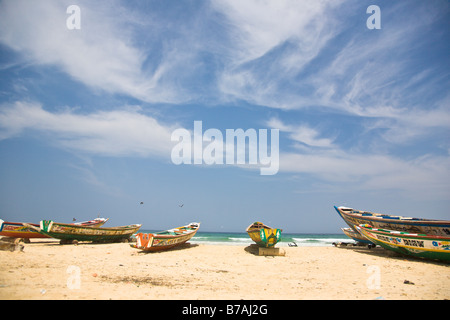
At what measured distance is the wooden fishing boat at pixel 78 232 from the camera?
684 inches

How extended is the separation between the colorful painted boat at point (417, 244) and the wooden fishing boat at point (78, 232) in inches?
826

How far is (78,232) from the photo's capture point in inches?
751

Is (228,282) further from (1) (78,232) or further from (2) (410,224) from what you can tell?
(1) (78,232)

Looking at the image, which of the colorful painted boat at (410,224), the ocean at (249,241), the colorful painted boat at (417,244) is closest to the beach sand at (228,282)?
the colorful painted boat at (417,244)

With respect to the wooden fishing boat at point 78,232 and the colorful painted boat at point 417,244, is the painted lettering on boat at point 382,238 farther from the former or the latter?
the wooden fishing boat at point 78,232

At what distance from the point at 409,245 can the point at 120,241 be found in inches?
895

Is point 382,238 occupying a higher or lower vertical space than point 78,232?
higher

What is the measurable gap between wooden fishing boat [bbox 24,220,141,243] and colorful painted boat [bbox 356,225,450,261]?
68.8 feet

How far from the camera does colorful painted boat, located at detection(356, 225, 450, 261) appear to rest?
12.2m

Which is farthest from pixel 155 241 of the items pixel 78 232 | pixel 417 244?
pixel 417 244

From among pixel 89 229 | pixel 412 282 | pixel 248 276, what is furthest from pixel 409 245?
pixel 89 229

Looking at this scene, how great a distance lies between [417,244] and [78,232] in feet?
75.9
